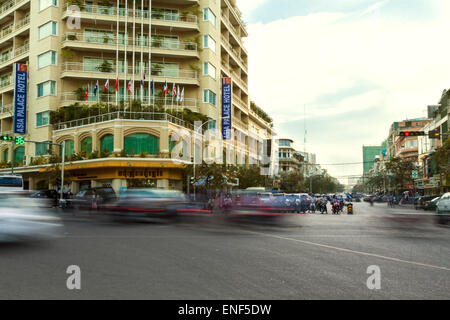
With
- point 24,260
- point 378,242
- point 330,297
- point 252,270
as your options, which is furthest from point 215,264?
point 378,242

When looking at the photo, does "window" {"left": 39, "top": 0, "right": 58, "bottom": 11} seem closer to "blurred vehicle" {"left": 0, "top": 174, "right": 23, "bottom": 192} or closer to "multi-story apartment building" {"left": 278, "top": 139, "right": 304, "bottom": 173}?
"blurred vehicle" {"left": 0, "top": 174, "right": 23, "bottom": 192}

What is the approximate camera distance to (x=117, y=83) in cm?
4172

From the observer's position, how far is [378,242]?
11.7 m

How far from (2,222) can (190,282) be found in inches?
218

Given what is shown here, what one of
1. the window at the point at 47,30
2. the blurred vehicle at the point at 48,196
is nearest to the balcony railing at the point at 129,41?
the window at the point at 47,30

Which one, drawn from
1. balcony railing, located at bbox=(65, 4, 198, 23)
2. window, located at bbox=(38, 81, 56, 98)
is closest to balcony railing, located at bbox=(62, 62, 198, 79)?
window, located at bbox=(38, 81, 56, 98)

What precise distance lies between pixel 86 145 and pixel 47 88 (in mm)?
8536

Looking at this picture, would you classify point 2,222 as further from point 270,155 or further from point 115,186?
point 270,155

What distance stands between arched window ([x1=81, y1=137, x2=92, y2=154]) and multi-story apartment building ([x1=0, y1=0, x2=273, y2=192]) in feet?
0.64

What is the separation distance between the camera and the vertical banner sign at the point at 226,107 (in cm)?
4866

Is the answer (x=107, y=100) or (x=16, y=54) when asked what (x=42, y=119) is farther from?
(x=16, y=54)

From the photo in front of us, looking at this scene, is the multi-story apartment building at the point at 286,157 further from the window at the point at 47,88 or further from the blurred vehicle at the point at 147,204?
the blurred vehicle at the point at 147,204

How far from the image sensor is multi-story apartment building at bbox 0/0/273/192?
3994cm

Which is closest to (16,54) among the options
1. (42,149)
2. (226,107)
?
(42,149)
